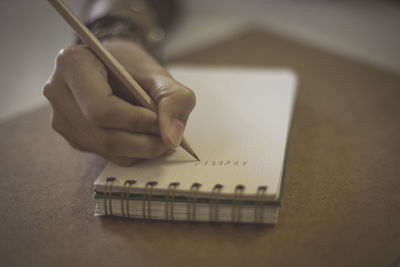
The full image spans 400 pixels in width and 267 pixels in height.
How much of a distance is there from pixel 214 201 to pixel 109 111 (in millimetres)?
161

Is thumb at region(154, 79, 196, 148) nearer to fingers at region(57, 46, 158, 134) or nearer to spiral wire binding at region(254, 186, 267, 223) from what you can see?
fingers at region(57, 46, 158, 134)

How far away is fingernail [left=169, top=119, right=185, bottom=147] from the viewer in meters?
0.47

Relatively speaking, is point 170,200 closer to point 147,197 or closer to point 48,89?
point 147,197

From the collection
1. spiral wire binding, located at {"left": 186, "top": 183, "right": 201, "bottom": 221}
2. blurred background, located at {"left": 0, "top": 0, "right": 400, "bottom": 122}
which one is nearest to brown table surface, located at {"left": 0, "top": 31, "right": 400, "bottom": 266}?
spiral wire binding, located at {"left": 186, "top": 183, "right": 201, "bottom": 221}

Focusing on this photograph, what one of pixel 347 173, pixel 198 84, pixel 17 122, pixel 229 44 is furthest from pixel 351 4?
pixel 17 122

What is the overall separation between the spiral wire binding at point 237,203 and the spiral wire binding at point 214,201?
2 centimetres

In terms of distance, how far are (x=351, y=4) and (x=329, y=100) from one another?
1048mm

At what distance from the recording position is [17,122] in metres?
0.74

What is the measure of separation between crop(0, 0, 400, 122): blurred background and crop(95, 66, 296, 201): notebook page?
340 mm

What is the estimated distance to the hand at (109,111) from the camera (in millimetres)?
460

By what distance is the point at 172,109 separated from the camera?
Answer: 0.48 m

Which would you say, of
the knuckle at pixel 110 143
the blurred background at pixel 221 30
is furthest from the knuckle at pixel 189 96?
the blurred background at pixel 221 30

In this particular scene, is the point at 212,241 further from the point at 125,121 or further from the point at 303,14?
the point at 303,14

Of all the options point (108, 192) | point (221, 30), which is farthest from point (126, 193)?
point (221, 30)
